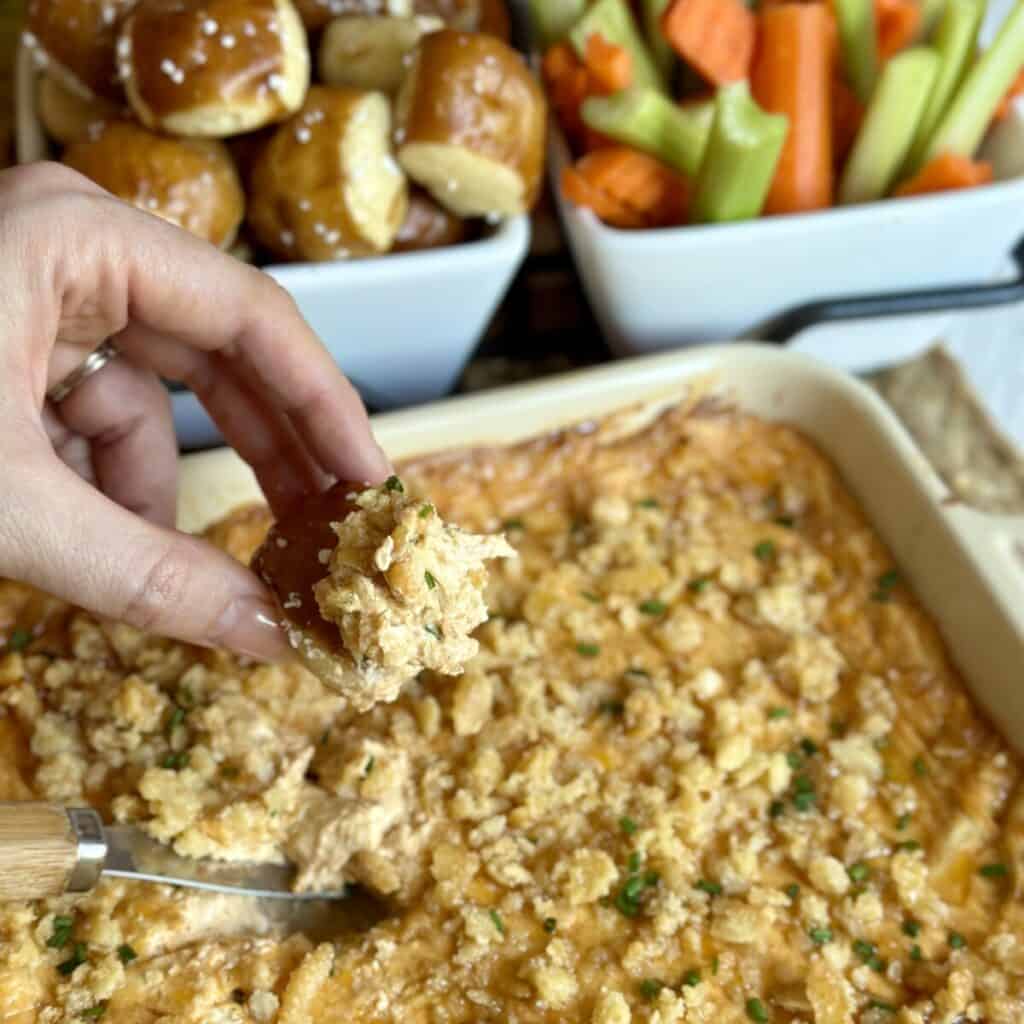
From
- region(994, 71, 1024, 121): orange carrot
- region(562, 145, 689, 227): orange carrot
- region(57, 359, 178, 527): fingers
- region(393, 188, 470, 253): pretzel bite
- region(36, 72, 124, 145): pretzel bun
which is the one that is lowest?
region(57, 359, 178, 527): fingers

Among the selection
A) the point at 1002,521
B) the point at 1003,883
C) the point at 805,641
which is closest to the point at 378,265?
the point at 805,641

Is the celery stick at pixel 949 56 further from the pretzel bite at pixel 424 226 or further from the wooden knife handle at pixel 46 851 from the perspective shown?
the wooden knife handle at pixel 46 851

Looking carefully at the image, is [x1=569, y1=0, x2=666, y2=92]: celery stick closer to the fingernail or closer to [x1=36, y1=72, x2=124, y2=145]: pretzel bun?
[x1=36, y1=72, x2=124, y2=145]: pretzel bun

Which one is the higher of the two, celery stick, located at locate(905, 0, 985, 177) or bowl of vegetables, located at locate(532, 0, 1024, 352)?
A: celery stick, located at locate(905, 0, 985, 177)

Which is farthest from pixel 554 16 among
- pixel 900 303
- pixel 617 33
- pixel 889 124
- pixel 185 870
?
pixel 185 870

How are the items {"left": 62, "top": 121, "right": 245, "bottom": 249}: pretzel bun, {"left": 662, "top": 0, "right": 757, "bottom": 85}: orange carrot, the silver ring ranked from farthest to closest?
1. {"left": 662, "top": 0, "right": 757, "bottom": 85}: orange carrot
2. {"left": 62, "top": 121, "right": 245, "bottom": 249}: pretzel bun
3. the silver ring

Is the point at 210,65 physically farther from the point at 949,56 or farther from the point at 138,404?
the point at 949,56

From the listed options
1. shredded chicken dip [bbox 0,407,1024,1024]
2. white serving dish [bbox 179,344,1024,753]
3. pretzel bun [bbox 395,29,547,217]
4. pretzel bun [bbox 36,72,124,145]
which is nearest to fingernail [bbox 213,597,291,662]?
shredded chicken dip [bbox 0,407,1024,1024]
